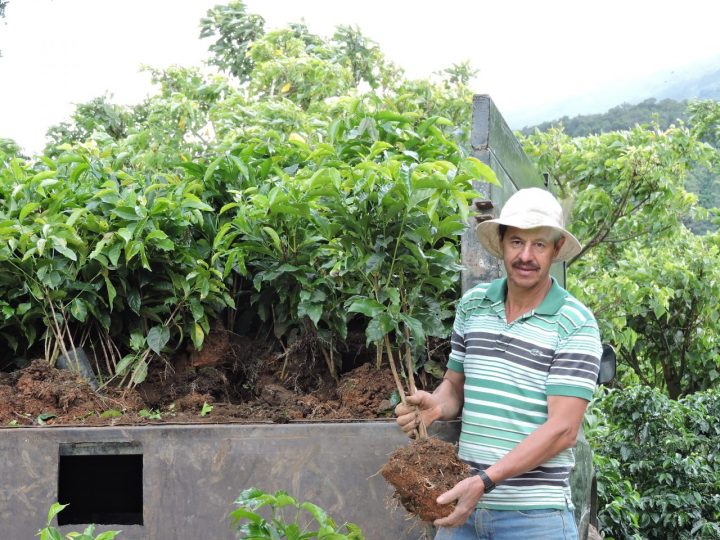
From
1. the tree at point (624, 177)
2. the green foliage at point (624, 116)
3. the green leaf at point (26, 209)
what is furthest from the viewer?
the green foliage at point (624, 116)

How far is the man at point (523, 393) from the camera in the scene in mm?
2539

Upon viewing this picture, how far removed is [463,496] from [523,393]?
0.39m

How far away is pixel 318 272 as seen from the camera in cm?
388

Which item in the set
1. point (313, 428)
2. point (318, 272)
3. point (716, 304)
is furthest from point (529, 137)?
point (313, 428)

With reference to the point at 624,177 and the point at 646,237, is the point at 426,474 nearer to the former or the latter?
the point at 624,177

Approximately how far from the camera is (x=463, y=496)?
2498mm

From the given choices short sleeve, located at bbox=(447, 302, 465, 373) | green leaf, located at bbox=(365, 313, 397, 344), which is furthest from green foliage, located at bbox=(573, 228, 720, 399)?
short sleeve, located at bbox=(447, 302, 465, 373)

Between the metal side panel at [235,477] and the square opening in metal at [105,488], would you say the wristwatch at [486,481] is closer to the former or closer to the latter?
the metal side panel at [235,477]

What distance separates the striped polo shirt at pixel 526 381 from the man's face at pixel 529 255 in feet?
0.27

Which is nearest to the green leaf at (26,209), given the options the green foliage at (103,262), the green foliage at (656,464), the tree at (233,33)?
the green foliage at (103,262)

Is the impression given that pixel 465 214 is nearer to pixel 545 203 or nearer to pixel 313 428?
pixel 545 203

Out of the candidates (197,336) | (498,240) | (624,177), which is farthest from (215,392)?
(624,177)

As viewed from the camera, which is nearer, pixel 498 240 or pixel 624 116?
pixel 498 240

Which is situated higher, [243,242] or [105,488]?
[243,242]
